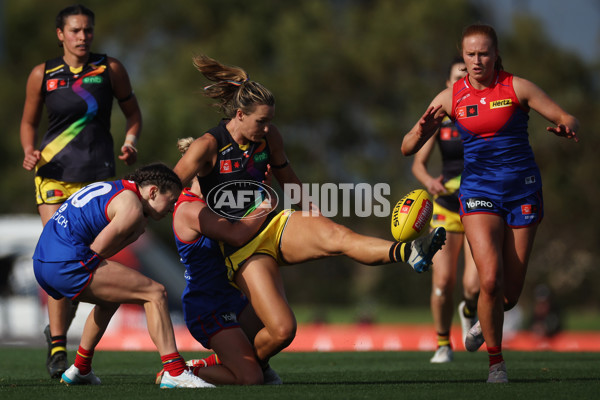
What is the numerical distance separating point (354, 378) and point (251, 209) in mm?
1472

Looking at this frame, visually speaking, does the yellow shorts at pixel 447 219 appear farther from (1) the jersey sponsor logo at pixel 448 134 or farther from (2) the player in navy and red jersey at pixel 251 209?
(2) the player in navy and red jersey at pixel 251 209

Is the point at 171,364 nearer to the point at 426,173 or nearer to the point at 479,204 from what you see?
the point at 479,204

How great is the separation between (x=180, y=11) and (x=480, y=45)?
3663 cm

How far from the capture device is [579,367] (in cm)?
768

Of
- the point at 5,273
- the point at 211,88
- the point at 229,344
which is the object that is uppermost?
the point at 211,88

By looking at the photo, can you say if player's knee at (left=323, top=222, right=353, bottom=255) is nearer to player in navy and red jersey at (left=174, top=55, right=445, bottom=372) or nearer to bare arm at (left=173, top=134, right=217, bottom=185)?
player in navy and red jersey at (left=174, top=55, right=445, bottom=372)

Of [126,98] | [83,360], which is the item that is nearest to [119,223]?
[83,360]

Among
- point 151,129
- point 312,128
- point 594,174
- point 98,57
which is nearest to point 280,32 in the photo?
point 312,128

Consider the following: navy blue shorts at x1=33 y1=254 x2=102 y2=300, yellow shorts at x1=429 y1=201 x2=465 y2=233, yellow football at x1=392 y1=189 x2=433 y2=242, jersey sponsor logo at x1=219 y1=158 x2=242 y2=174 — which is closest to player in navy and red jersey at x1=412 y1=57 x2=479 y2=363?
yellow shorts at x1=429 y1=201 x2=465 y2=233

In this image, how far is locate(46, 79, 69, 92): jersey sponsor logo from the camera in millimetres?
7762

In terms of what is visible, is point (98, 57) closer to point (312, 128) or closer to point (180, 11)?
point (312, 128)

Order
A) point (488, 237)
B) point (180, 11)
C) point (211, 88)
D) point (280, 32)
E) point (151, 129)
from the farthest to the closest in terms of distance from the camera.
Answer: point (180, 11) → point (280, 32) → point (151, 129) → point (211, 88) → point (488, 237)

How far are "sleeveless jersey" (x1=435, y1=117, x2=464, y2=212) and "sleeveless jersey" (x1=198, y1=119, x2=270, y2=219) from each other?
2.63 metres

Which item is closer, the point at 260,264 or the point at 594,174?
the point at 260,264
